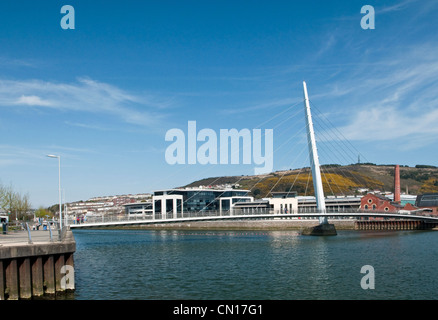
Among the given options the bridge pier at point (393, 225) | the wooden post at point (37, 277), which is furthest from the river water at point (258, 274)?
the bridge pier at point (393, 225)

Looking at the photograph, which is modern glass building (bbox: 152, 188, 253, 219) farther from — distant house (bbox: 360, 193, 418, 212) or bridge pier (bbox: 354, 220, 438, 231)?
bridge pier (bbox: 354, 220, 438, 231)

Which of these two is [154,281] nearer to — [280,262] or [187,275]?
[187,275]

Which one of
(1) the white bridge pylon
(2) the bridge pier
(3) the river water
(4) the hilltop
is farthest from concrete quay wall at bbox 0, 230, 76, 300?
(4) the hilltop

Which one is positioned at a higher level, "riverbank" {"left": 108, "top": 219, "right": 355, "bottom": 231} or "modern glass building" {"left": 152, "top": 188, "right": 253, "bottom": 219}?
"modern glass building" {"left": 152, "top": 188, "right": 253, "bottom": 219}

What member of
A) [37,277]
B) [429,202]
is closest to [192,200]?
[429,202]

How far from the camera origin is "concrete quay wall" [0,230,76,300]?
15.2 metres

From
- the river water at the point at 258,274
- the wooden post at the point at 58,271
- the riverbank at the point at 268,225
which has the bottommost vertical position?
the riverbank at the point at 268,225

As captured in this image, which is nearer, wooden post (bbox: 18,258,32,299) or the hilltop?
wooden post (bbox: 18,258,32,299)

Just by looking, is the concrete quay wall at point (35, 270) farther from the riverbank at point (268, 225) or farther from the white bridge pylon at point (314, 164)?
the riverbank at point (268, 225)

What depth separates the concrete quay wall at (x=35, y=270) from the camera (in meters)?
15.2

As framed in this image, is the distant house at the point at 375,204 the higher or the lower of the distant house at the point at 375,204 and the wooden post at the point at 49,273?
the lower

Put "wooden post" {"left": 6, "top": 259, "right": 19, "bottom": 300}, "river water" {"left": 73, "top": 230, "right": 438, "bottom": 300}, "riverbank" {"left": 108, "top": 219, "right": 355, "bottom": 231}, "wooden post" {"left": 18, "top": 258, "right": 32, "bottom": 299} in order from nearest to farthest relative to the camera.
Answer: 1. "wooden post" {"left": 6, "top": 259, "right": 19, "bottom": 300}
2. "wooden post" {"left": 18, "top": 258, "right": 32, "bottom": 299}
3. "river water" {"left": 73, "top": 230, "right": 438, "bottom": 300}
4. "riverbank" {"left": 108, "top": 219, "right": 355, "bottom": 231}

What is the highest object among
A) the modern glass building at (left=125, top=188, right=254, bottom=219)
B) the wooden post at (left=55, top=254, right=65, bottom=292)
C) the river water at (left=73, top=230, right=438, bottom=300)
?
the wooden post at (left=55, top=254, right=65, bottom=292)

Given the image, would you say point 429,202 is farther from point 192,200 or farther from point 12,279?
point 12,279
